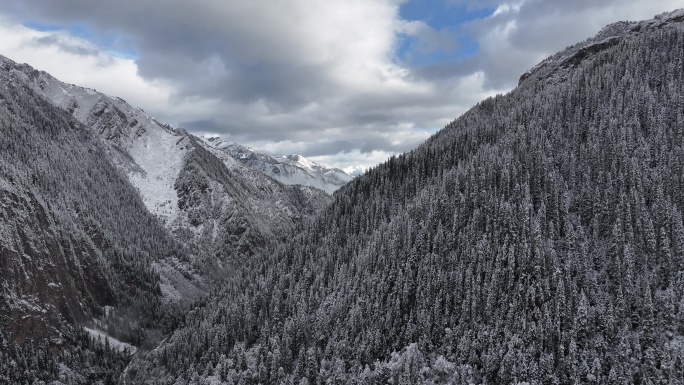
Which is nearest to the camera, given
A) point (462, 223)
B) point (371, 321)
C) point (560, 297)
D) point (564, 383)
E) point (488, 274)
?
point (564, 383)

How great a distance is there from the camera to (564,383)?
413ft

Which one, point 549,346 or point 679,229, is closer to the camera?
point 549,346

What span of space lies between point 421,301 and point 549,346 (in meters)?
44.7

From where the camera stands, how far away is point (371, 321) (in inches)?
6737

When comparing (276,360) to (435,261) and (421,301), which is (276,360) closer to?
(421,301)

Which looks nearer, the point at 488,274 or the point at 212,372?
the point at 488,274

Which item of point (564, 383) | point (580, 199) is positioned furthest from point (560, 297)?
point (580, 199)

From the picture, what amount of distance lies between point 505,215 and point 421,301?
44.2m

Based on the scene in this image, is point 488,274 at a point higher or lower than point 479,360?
higher

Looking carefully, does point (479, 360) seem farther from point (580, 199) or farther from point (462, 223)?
point (580, 199)

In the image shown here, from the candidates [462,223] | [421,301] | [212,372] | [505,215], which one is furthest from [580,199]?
[212,372]

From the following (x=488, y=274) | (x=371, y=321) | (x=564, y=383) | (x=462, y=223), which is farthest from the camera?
(x=462, y=223)

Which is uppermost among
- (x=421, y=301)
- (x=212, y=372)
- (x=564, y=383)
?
(x=421, y=301)

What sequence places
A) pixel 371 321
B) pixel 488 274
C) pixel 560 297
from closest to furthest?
1. pixel 560 297
2. pixel 488 274
3. pixel 371 321
